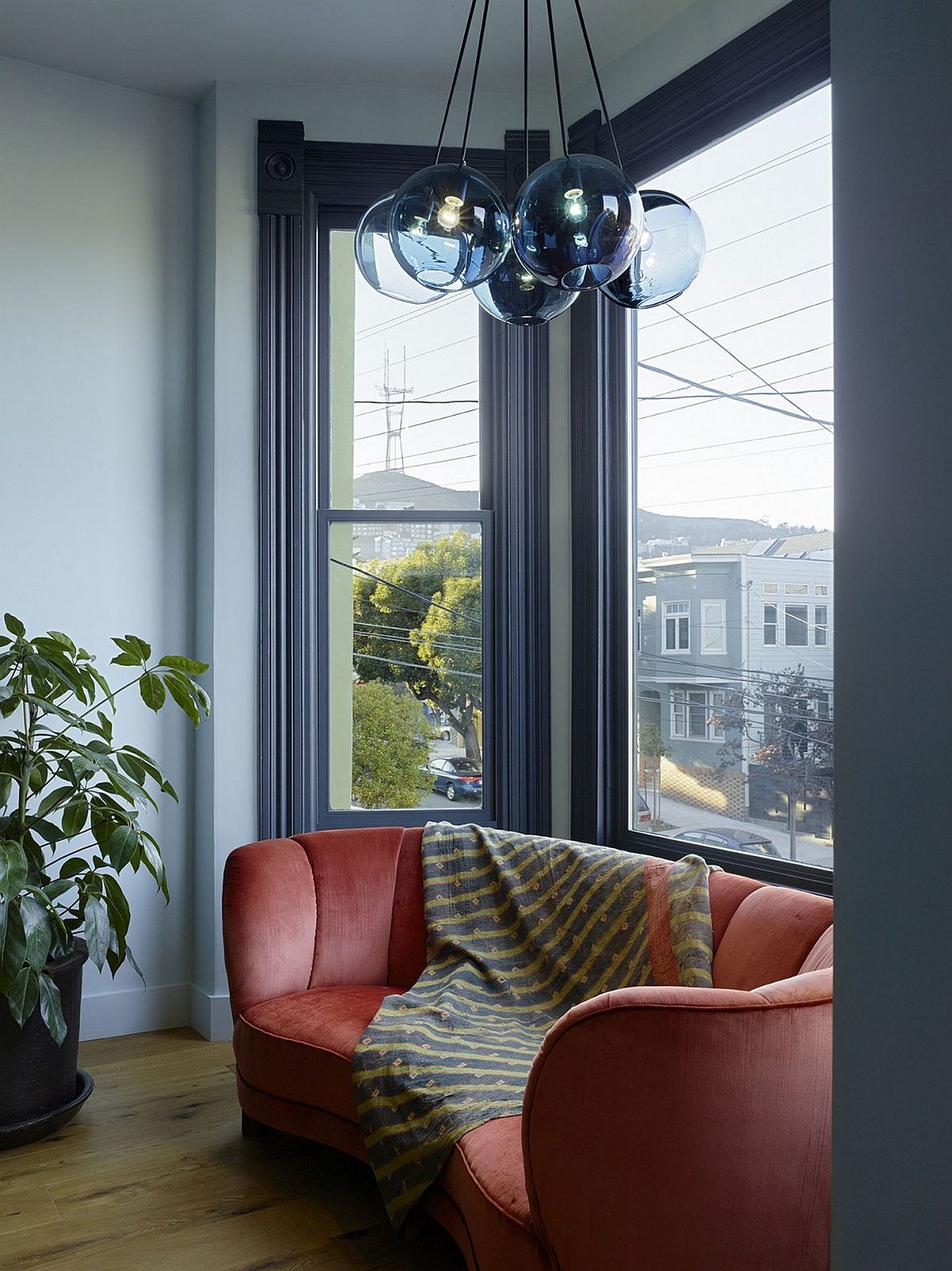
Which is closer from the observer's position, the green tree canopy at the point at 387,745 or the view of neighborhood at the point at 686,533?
the view of neighborhood at the point at 686,533

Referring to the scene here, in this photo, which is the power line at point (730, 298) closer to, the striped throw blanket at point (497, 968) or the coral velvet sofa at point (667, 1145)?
the striped throw blanket at point (497, 968)

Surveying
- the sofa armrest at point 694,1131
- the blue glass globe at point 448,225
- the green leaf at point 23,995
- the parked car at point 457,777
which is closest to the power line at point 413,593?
the parked car at point 457,777

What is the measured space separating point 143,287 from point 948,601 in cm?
343

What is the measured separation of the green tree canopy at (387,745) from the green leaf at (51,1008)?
117 cm

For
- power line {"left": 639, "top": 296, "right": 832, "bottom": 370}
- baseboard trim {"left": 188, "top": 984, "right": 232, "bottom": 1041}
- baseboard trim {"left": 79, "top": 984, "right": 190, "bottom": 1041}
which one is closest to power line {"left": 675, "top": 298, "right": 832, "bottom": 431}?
power line {"left": 639, "top": 296, "right": 832, "bottom": 370}

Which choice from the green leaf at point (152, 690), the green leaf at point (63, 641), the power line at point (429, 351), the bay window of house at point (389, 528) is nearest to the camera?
the green leaf at point (63, 641)

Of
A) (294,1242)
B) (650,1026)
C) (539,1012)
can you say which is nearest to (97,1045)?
(294,1242)

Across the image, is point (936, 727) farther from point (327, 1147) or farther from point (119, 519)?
point (119, 519)

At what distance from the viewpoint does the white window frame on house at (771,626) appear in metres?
2.72

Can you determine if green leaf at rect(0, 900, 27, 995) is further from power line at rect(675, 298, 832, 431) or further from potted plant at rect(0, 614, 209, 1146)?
power line at rect(675, 298, 832, 431)

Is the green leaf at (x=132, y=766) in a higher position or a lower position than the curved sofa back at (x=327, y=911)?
higher

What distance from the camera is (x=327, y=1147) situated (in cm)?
258

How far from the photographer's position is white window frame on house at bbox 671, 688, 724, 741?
115 inches

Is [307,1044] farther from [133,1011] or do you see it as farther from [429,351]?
[429,351]
